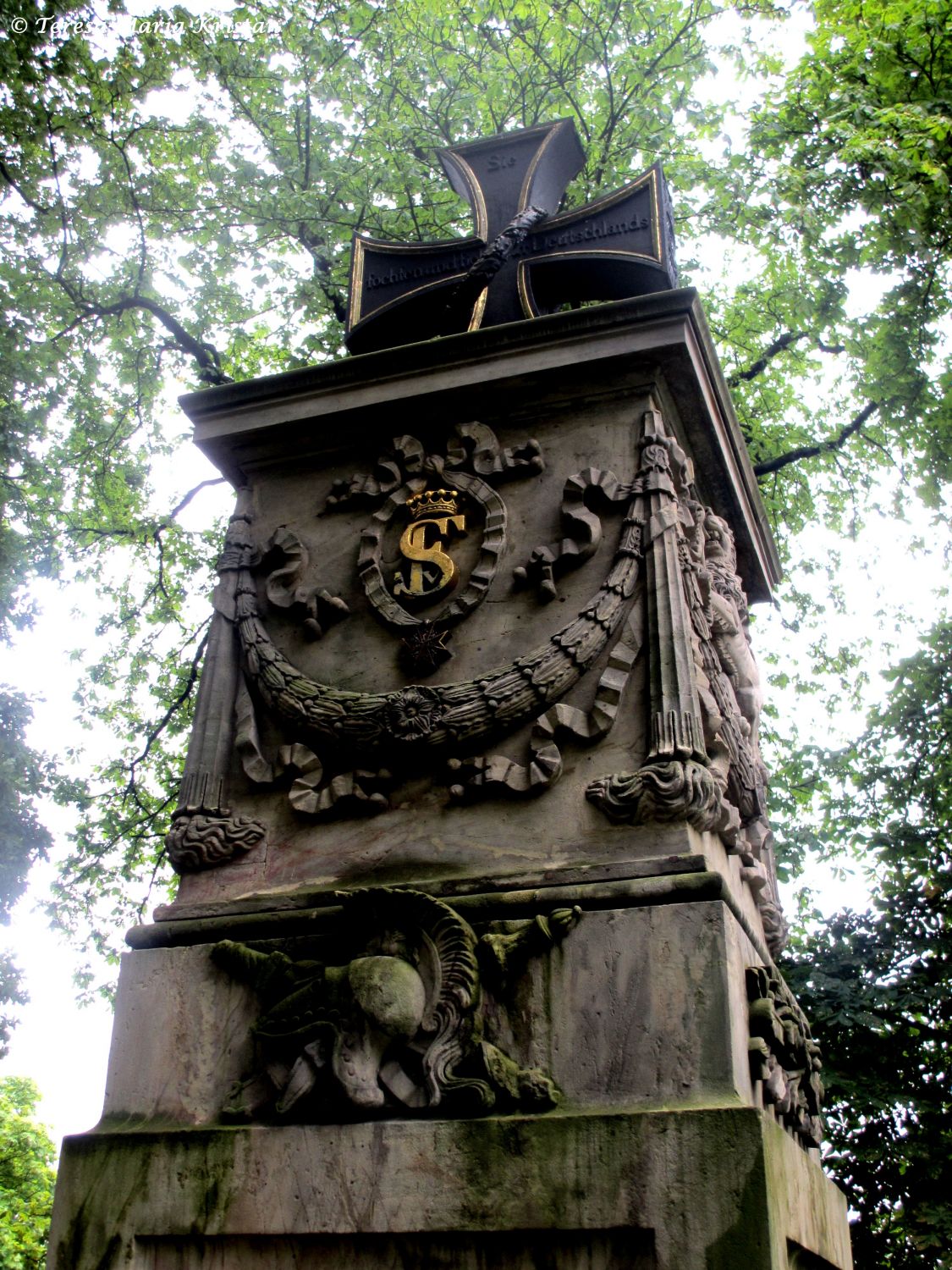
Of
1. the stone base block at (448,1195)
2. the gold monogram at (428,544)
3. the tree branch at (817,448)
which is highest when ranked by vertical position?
the tree branch at (817,448)

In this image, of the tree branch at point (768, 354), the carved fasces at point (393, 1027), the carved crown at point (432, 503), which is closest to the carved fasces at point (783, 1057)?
the carved fasces at point (393, 1027)

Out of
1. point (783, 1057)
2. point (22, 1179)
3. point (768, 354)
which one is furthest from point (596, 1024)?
point (22, 1179)

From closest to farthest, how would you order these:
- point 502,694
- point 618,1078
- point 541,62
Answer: point 618,1078 → point 502,694 → point 541,62

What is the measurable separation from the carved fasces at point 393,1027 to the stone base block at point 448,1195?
11 cm

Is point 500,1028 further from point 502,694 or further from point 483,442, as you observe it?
point 483,442

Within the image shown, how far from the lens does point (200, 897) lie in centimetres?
524

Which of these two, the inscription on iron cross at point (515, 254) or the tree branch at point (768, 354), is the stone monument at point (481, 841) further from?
the tree branch at point (768, 354)

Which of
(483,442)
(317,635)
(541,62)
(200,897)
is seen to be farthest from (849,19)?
(200,897)

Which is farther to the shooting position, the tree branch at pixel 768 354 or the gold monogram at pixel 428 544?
the tree branch at pixel 768 354

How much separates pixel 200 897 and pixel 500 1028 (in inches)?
59.2

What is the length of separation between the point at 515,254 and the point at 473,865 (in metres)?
3.51

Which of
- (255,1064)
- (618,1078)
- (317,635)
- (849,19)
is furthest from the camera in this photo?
(849,19)

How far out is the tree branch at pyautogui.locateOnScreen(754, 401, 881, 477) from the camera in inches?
513

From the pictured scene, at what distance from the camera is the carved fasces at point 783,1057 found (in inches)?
180
